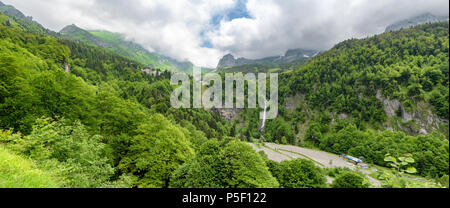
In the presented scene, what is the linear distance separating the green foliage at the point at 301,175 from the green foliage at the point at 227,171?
5.60 m

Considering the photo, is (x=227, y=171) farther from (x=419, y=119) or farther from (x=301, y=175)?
(x=419, y=119)

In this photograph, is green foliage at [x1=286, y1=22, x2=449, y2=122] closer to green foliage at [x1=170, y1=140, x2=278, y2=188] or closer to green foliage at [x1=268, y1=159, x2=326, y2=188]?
green foliage at [x1=268, y1=159, x2=326, y2=188]

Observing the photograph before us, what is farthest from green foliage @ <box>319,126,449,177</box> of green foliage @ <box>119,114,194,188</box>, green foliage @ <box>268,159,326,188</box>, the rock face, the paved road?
green foliage @ <box>119,114,194,188</box>

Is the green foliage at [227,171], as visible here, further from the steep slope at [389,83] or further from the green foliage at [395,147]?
the steep slope at [389,83]

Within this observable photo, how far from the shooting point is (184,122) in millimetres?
→ 70250

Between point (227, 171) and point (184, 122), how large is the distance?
175 ft

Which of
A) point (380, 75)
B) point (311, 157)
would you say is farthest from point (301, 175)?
point (380, 75)

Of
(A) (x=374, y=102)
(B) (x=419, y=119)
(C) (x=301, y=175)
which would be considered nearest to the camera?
(C) (x=301, y=175)

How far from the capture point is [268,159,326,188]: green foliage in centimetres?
2345

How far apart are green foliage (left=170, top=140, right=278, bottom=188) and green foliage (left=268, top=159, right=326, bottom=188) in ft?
18.4

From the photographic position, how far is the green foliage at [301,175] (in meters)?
23.5

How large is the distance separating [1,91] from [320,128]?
15760 centimetres

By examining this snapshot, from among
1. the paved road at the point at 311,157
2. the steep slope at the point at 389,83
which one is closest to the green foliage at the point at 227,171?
the paved road at the point at 311,157
